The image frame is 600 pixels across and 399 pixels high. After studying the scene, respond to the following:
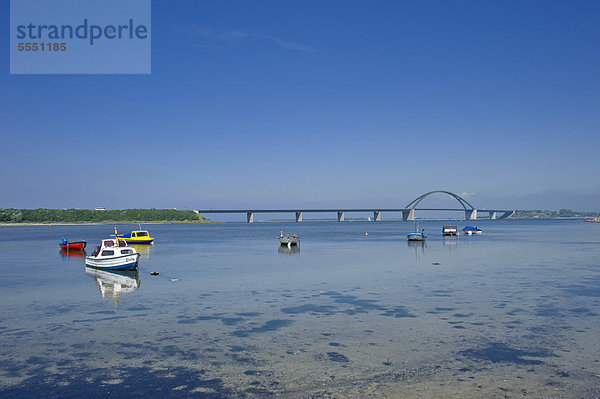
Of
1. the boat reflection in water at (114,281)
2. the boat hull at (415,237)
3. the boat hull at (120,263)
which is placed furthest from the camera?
the boat hull at (415,237)

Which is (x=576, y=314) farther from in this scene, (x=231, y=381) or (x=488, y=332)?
(x=231, y=381)

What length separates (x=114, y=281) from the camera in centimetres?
3538

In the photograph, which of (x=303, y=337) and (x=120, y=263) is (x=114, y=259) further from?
(x=303, y=337)

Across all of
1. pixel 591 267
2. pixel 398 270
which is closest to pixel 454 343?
pixel 398 270

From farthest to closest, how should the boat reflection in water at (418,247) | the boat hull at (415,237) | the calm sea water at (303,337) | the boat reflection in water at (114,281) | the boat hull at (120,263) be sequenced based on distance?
the boat hull at (415,237)
the boat reflection in water at (418,247)
the boat hull at (120,263)
the boat reflection in water at (114,281)
the calm sea water at (303,337)

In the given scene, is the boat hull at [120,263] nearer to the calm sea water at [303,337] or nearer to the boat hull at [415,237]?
the calm sea water at [303,337]

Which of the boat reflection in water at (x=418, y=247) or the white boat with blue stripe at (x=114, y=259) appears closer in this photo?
the white boat with blue stripe at (x=114, y=259)

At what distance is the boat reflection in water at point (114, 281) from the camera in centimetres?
3036

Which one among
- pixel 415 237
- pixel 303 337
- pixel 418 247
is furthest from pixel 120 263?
pixel 415 237

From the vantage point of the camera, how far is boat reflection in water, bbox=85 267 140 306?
30.4 metres

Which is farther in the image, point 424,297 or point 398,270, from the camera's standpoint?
point 398,270

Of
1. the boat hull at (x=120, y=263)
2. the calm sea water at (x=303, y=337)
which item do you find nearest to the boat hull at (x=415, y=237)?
the calm sea water at (x=303, y=337)

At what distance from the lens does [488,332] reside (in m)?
18.5

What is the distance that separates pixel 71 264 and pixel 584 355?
49249 mm
